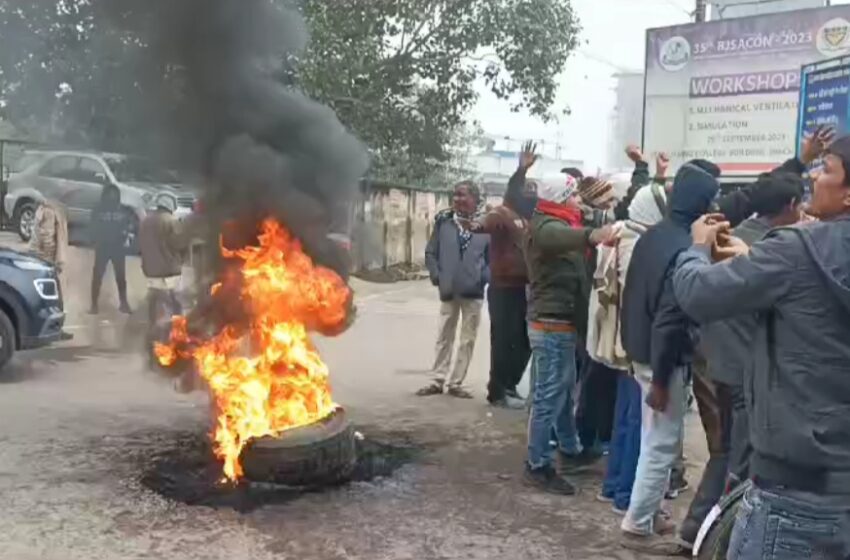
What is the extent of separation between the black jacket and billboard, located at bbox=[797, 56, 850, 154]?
7874mm

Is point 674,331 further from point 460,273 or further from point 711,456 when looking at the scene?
point 460,273

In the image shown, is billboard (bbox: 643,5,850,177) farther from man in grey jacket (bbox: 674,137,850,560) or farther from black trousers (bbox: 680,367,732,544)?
man in grey jacket (bbox: 674,137,850,560)

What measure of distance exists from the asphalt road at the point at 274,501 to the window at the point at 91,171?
3.04m

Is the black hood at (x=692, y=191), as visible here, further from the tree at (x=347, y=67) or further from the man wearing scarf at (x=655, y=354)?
the tree at (x=347, y=67)

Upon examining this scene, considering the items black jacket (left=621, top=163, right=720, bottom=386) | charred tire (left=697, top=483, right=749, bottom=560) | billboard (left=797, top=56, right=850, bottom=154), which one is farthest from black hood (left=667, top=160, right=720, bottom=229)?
billboard (left=797, top=56, right=850, bottom=154)

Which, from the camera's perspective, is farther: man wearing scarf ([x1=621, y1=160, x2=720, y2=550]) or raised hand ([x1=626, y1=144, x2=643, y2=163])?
raised hand ([x1=626, y1=144, x2=643, y2=163])

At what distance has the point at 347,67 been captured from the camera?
→ 14.5m

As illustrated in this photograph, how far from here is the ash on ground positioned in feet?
17.9

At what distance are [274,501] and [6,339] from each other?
4.74 meters

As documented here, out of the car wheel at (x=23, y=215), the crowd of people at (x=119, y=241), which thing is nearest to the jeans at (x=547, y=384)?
the crowd of people at (x=119, y=241)

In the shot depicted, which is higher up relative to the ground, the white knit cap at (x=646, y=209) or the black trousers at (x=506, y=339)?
the white knit cap at (x=646, y=209)

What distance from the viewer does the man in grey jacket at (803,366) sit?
2.39m

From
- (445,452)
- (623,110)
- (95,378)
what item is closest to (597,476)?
(445,452)

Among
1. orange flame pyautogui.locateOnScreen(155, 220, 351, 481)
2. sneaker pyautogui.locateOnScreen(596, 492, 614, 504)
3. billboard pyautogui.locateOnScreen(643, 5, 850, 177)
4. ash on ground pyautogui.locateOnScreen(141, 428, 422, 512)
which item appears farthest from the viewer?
billboard pyautogui.locateOnScreen(643, 5, 850, 177)
